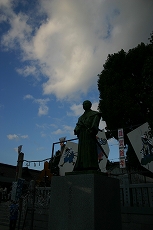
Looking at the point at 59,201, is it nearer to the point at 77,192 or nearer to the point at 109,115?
the point at 77,192

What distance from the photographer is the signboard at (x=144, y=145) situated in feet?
35.4

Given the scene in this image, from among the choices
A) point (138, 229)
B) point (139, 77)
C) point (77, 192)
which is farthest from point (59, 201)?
point (139, 77)

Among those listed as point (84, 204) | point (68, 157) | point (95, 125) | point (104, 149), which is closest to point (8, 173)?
point (68, 157)

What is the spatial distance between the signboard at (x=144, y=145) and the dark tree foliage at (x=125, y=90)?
408 centimetres

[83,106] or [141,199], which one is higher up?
[83,106]

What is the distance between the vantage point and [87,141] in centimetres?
545

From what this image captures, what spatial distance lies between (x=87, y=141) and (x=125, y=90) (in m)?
12.2

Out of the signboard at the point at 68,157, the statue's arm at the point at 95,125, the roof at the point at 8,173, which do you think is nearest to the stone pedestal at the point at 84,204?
the statue's arm at the point at 95,125

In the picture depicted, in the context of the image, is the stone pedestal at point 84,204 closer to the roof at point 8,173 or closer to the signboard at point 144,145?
the signboard at point 144,145

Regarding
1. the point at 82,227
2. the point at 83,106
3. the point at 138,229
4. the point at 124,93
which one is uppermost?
the point at 124,93

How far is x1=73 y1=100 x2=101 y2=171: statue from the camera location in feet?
17.1

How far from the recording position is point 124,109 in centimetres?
1638

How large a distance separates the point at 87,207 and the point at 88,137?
1.81 meters

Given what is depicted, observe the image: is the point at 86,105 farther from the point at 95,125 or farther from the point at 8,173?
the point at 8,173
